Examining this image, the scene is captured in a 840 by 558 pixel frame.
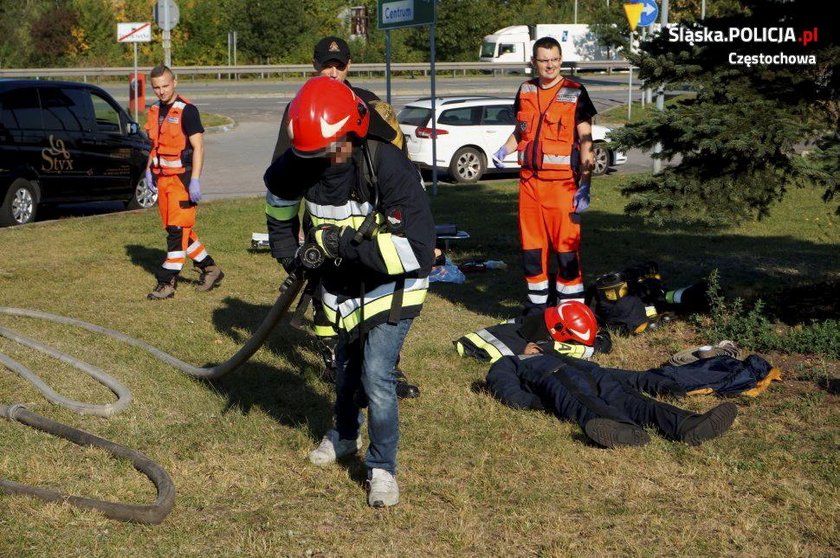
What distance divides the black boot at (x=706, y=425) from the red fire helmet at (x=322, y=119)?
96.7 inches

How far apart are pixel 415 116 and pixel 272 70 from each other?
26341 mm

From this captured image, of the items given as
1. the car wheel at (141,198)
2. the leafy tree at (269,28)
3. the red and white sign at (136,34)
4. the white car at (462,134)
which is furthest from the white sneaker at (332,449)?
the leafy tree at (269,28)

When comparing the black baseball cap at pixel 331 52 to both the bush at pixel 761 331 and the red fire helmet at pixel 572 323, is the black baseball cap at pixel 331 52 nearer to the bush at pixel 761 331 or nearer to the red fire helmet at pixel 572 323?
the red fire helmet at pixel 572 323

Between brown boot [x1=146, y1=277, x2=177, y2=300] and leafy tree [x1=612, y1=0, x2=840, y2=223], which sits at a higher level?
leafy tree [x1=612, y1=0, x2=840, y2=223]

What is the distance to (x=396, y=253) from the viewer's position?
4.70 meters

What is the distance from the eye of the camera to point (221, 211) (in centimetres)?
1510

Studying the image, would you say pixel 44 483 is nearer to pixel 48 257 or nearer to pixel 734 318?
pixel 734 318

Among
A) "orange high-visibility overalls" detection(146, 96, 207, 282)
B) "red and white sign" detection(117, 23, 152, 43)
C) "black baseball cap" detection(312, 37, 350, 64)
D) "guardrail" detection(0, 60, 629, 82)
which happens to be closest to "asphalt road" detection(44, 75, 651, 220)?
"guardrail" detection(0, 60, 629, 82)

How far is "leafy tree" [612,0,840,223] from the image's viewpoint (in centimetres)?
760

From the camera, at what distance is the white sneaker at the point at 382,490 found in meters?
5.04

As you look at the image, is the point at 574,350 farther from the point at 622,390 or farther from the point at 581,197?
the point at 622,390

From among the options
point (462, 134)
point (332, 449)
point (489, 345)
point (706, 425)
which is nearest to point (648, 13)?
point (462, 134)

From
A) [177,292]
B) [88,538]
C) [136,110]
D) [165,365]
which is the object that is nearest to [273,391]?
[165,365]

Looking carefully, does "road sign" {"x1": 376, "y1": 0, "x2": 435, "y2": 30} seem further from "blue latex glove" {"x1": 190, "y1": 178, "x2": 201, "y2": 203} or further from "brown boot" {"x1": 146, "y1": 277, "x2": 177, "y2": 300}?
"brown boot" {"x1": 146, "y1": 277, "x2": 177, "y2": 300}
